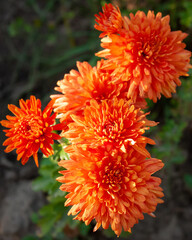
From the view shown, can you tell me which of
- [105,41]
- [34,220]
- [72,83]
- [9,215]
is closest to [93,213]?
[72,83]

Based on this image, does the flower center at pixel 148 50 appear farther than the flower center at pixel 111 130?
Yes

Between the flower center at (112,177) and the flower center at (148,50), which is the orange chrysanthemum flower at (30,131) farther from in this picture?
the flower center at (148,50)

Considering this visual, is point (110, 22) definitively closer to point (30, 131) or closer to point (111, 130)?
point (111, 130)

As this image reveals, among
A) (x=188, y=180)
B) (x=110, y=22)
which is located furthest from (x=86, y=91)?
(x=188, y=180)

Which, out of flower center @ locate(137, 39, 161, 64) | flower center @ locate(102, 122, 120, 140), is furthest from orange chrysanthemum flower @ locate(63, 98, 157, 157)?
flower center @ locate(137, 39, 161, 64)

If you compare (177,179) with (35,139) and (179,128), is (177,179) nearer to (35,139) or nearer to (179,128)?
(179,128)

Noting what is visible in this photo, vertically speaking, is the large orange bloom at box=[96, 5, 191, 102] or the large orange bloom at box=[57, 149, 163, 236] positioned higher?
the large orange bloom at box=[96, 5, 191, 102]

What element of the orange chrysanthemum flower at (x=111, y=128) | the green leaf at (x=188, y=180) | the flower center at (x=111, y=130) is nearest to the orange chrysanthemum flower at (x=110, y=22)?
the orange chrysanthemum flower at (x=111, y=128)

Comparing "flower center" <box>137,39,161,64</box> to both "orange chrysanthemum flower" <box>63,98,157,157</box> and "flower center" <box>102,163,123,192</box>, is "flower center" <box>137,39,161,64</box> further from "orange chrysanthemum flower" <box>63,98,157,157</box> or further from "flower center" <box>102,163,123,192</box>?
"flower center" <box>102,163,123,192</box>
